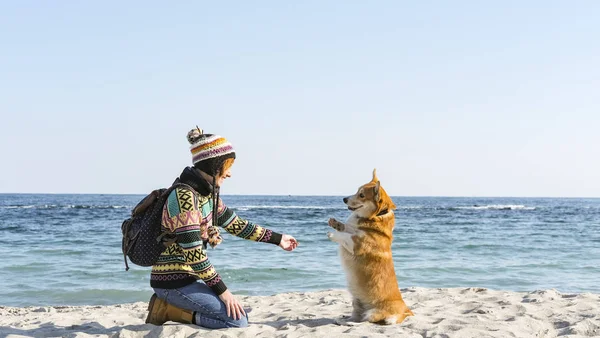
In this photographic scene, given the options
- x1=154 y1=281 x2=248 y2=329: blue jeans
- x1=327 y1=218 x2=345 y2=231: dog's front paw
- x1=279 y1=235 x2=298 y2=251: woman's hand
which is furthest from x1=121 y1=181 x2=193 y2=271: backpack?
x1=327 y1=218 x2=345 y2=231: dog's front paw

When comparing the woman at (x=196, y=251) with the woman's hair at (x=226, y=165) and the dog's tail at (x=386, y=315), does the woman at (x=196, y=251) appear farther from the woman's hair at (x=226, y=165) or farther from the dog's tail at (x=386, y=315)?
the dog's tail at (x=386, y=315)

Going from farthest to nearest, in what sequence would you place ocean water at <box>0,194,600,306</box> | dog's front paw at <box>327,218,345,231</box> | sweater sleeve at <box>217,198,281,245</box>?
ocean water at <box>0,194,600,306</box>, sweater sleeve at <box>217,198,281,245</box>, dog's front paw at <box>327,218,345,231</box>

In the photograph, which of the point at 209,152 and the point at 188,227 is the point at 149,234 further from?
the point at 209,152

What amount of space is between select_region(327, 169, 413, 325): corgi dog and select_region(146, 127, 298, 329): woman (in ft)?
3.03

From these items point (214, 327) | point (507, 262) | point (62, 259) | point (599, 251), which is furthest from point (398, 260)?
point (214, 327)

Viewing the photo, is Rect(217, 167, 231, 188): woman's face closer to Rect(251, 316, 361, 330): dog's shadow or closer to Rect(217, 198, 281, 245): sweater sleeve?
Rect(217, 198, 281, 245): sweater sleeve

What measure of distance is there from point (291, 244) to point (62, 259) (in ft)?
26.7

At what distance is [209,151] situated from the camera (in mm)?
4195

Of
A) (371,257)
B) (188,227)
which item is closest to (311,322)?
(371,257)

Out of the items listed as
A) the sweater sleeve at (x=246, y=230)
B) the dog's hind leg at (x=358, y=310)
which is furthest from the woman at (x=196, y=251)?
the dog's hind leg at (x=358, y=310)

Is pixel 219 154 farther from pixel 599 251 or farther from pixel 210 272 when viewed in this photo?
pixel 599 251

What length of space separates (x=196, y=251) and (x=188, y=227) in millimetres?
189

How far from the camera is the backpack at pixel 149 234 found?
4.16 m

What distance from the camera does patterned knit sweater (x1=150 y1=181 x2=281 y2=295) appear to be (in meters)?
4.05
